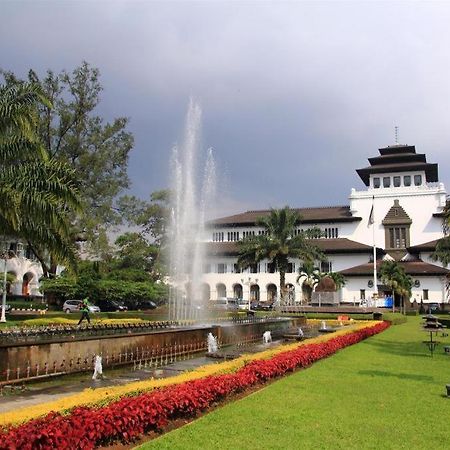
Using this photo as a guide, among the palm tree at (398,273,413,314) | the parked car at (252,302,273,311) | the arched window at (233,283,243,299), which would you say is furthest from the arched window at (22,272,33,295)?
the palm tree at (398,273,413,314)

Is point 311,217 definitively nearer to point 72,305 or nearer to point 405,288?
point 405,288

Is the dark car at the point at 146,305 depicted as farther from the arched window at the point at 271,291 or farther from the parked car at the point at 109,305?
the arched window at the point at 271,291

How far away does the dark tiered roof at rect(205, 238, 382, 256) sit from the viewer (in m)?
61.0

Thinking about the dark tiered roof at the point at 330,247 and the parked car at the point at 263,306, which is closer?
the parked car at the point at 263,306

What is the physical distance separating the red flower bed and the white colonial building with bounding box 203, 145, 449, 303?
50.6 meters

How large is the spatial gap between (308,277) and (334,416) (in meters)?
51.5

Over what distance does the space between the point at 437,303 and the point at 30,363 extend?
52.2 metres

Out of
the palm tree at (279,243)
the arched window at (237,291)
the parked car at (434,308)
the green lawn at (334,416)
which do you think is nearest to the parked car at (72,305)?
the palm tree at (279,243)

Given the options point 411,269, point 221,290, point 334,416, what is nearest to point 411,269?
point 411,269

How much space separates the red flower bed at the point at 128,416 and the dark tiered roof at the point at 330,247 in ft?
161


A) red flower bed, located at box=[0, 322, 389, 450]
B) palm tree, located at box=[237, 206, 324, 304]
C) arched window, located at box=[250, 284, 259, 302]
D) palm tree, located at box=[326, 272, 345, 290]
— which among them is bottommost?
red flower bed, located at box=[0, 322, 389, 450]

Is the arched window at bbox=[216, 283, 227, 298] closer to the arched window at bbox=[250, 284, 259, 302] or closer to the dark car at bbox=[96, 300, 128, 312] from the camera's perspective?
the arched window at bbox=[250, 284, 259, 302]

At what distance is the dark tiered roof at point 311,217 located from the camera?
65.9m

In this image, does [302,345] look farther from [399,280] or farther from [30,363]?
[399,280]
